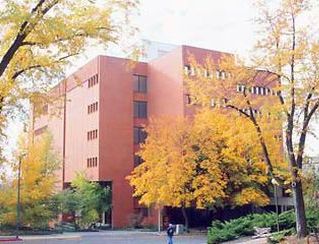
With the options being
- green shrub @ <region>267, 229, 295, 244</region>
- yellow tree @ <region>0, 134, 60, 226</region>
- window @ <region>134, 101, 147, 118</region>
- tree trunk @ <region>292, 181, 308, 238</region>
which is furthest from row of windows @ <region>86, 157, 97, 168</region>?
tree trunk @ <region>292, 181, 308, 238</region>

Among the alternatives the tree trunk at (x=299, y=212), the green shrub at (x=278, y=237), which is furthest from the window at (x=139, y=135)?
the tree trunk at (x=299, y=212)

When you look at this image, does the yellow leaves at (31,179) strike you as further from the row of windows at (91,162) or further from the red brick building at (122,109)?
the red brick building at (122,109)

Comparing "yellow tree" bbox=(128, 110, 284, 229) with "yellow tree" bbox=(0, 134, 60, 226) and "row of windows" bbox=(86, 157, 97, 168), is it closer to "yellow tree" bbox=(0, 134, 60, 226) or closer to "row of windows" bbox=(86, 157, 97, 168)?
"yellow tree" bbox=(0, 134, 60, 226)

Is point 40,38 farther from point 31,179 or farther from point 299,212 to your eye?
point 31,179

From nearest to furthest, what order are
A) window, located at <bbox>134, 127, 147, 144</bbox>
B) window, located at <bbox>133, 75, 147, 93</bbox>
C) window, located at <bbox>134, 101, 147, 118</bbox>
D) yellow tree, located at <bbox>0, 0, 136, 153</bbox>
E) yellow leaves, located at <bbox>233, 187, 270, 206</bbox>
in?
yellow tree, located at <bbox>0, 0, 136, 153</bbox>
yellow leaves, located at <bbox>233, 187, 270, 206</bbox>
window, located at <bbox>134, 127, 147, 144</bbox>
window, located at <bbox>134, 101, 147, 118</bbox>
window, located at <bbox>133, 75, 147, 93</bbox>

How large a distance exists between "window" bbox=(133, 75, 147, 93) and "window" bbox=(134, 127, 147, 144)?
14.9ft

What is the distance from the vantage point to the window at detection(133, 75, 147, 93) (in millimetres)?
60153

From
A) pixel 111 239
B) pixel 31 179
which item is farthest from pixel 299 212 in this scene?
pixel 31 179

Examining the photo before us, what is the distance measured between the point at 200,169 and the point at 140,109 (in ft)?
64.4

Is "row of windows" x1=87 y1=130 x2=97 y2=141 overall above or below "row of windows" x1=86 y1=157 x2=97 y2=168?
above

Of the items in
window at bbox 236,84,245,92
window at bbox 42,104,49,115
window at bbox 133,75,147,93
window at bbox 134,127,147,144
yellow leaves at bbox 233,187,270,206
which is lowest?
yellow leaves at bbox 233,187,270,206

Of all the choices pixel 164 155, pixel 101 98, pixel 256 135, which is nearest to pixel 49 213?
pixel 164 155

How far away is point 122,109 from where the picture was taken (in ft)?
193

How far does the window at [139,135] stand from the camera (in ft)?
194
